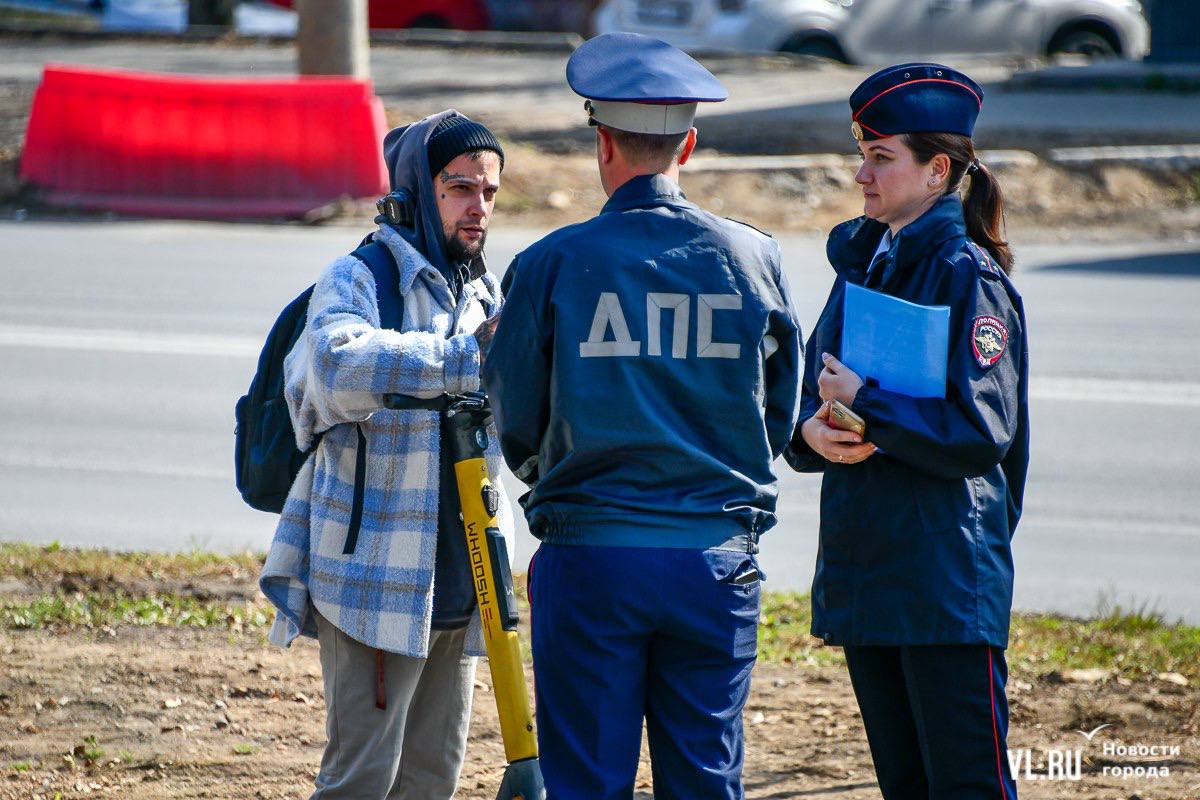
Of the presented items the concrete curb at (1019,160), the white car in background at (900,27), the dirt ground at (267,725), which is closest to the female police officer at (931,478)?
the dirt ground at (267,725)

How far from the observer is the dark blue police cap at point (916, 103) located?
3.37 m

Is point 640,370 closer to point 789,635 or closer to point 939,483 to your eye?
point 939,483

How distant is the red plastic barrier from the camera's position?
14.2 meters

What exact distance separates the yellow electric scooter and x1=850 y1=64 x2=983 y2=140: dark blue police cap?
106cm

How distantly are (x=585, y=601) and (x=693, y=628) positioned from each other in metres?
0.22

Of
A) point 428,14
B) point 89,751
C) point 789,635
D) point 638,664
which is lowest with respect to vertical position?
point 89,751

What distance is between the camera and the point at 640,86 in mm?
3057

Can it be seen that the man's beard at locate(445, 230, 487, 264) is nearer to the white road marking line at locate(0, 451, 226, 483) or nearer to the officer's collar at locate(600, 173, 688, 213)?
the officer's collar at locate(600, 173, 688, 213)

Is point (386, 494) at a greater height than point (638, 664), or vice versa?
point (386, 494)

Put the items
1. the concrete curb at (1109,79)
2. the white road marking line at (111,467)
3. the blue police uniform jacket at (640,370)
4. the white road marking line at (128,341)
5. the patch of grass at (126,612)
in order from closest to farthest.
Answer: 1. the blue police uniform jacket at (640,370)
2. the patch of grass at (126,612)
3. the white road marking line at (111,467)
4. the white road marking line at (128,341)
5. the concrete curb at (1109,79)

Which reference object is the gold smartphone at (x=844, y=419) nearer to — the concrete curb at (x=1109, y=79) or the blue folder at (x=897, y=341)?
the blue folder at (x=897, y=341)

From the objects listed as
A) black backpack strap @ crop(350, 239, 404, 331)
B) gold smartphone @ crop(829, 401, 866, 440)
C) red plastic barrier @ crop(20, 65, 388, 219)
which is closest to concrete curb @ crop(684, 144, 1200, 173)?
red plastic barrier @ crop(20, 65, 388, 219)

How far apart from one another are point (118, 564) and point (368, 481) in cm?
317

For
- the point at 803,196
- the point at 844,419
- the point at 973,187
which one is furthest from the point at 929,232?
the point at 803,196
